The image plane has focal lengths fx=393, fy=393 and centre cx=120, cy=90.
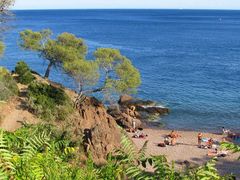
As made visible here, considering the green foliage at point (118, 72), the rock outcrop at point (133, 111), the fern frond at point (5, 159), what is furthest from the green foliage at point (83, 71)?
the fern frond at point (5, 159)

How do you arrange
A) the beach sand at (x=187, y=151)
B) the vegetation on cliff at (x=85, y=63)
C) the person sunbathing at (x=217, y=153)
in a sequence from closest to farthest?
the beach sand at (x=187, y=151)
the person sunbathing at (x=217, y=153)
the vegetation on cliff at (x=85, y=63)

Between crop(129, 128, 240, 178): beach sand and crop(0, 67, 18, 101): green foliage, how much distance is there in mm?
12378

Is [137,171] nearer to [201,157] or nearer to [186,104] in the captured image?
[201,157]

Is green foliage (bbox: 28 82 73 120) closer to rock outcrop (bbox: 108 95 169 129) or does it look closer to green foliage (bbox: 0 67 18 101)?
green foliage (bbox: 0 67 18 101)

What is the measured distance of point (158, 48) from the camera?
11644cm

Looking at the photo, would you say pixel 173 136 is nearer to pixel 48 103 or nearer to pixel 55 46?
pixel 48 103

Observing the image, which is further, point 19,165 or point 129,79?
point 129,79

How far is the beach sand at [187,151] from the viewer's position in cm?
3394

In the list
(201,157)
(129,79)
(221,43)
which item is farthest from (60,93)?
(221,43)

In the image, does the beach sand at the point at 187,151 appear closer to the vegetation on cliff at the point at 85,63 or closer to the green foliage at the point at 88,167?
the vegetation on cliff at the point at 85,63

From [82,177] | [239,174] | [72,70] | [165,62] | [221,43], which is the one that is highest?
[221,43]

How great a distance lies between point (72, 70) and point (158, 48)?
253 feet

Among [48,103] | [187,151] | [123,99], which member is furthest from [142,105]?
[48,103]

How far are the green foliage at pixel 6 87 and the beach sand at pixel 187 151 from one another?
1238 centimetres
